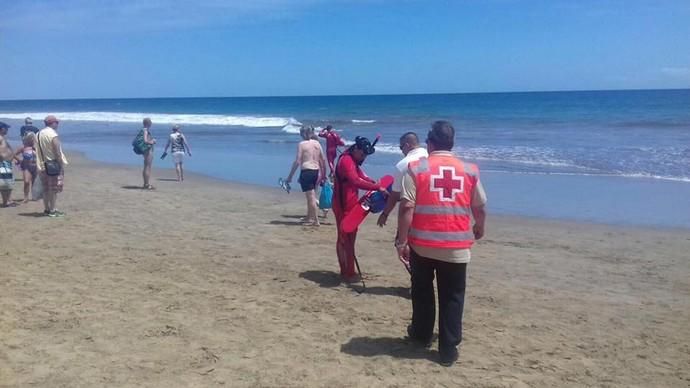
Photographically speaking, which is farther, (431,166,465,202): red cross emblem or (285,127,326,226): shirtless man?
(285,127,326,226): shirtless man

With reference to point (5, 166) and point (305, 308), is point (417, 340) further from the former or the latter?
point (5, 166)

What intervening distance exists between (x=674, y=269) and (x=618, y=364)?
348 centimetres

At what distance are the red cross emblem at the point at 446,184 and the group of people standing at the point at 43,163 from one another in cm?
704

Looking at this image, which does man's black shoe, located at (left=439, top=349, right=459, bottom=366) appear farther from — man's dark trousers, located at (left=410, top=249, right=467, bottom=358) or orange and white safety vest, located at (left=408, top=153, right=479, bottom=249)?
orange and white safety vest, located at (left=408, top=153, right=479, bottom=249)

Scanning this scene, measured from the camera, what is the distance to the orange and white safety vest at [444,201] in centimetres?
456

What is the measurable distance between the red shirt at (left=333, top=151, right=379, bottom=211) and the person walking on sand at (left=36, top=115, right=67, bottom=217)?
516cm

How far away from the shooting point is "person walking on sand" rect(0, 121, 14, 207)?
10.7m

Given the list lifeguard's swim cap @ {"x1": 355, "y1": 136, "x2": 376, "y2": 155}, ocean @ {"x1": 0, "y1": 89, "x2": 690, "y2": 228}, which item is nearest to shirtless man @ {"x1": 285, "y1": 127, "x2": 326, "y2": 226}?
lifeguard's swim cap @ {"x1": 355, "y1": 136, "x2": 376, "y2": 155}

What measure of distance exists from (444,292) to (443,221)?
1.81 feet

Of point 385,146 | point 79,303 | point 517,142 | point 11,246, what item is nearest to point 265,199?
point 11,246

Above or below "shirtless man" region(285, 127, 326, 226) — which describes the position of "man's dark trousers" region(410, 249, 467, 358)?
below

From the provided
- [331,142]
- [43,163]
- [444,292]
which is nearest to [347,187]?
[444,292]

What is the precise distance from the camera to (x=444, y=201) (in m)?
4.55

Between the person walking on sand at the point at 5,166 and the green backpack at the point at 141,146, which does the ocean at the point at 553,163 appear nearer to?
the green backpack at the point at 141,146
